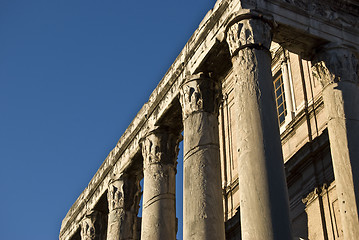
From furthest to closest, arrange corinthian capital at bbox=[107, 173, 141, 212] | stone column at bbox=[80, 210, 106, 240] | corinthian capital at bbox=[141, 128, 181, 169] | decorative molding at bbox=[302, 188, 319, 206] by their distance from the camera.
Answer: stone column at bbox=[80, 210, 106, 240], corinthian capital at bbox=[107, 173, 141, 212], corinthian capital at bbox=[141, 128, 181, 169], decorative molding at bbox=[302, 188, 319, 206]

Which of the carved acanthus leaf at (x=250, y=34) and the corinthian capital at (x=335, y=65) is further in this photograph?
the corinthian capital at (x=335, y=65)

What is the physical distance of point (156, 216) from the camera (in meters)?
17.0

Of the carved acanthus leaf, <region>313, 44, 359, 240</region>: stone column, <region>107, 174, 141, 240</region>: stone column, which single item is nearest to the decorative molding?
<region>313, 44, 359, 240</region>: stone column

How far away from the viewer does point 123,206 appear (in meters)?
20.0

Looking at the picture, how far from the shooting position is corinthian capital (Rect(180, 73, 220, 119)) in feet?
52.0

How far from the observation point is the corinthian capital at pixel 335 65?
14406 mm

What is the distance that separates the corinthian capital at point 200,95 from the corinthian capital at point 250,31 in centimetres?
196

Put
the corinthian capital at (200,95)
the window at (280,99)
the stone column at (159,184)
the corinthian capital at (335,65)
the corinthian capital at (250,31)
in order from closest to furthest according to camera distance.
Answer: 1. the corinthian capital at (250,31)
2. the corinthian capital at (335,65)
3. the corinthian capital at (200,95)
4. the stone column at (159,184)
5. the window at (280,99)

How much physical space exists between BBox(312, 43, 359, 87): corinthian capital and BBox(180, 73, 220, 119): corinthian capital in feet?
9.06

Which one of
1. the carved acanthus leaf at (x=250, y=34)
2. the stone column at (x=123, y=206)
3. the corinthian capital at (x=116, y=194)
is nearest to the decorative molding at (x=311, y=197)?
the stone column at (x=123, y=206)

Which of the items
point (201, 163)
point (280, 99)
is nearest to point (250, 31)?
point (201, 163)

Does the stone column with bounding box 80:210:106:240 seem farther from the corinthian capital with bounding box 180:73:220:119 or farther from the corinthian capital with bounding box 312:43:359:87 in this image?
the corinthian capital with bounding box 312:43:359:87

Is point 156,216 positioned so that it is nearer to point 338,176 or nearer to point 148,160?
point 148,160

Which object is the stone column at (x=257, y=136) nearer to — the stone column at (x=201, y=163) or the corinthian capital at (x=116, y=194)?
the stone column at (x=201, y=163)
